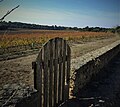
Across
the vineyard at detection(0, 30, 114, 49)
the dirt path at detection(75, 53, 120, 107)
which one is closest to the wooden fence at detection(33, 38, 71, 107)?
the vineyard at detection(0, 30, 114, 49)

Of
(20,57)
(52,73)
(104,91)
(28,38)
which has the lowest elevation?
(104,91)

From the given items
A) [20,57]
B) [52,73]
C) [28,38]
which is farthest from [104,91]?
[28,38]

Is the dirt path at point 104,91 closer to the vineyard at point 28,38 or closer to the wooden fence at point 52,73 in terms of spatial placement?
the wooden fence at point 52,73

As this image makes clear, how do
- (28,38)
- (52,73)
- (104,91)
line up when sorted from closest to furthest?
(52,73)
(104,91)
(28,38)

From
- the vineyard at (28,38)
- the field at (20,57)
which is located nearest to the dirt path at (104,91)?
the field at (20,57)

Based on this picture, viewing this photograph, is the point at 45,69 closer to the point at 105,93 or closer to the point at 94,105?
the point at 94,105

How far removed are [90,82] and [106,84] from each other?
95 centimetres

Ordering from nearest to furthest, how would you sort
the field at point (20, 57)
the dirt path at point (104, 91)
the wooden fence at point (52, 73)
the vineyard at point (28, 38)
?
the vineyard at point (28, 38) → the wooden fence at point (52, 73) → the dirt path at point (104, 91) → the field at point (20, 57)

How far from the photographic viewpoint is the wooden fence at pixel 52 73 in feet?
14.8

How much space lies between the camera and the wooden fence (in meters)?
4.50

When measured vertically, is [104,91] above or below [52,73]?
below

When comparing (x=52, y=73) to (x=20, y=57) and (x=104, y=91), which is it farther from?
(x=20, y=57)

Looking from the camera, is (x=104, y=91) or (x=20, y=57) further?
(x=20, y=57)

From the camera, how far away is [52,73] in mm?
5008
